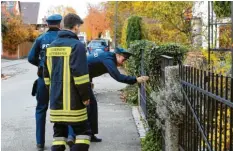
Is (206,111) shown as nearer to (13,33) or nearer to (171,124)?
(171,124)

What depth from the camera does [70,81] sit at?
16.5ft

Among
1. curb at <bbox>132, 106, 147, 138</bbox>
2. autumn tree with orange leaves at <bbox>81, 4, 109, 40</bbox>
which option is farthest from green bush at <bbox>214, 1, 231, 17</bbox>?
autumn tree with orange leaves at <bbox>81, 4, 109, 40</bbox>

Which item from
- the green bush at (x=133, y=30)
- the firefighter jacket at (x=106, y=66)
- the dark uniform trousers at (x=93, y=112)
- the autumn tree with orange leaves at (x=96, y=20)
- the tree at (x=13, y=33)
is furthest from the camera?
the autumn tree with orange leaves at (x=96, y=20)

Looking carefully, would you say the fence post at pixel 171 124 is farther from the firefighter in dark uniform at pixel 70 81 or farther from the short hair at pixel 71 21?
the short hair at pixel 71 21

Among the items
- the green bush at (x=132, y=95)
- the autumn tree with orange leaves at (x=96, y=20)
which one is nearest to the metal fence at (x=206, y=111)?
the green bush at (x=132, y=95)

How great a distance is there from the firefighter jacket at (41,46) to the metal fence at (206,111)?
2196 millimetres

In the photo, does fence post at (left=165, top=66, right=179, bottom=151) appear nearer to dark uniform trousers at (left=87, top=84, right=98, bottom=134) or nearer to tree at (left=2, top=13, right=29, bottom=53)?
dark uniform trousers at (left=87, top=84, right=98, bottom=134)

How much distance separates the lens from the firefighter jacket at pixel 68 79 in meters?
4.98

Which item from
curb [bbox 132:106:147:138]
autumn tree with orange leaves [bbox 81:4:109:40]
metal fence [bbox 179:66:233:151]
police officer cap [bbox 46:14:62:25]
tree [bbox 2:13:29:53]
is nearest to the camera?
metal fence [bbox 179:66:233:151]

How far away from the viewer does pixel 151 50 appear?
281 inches

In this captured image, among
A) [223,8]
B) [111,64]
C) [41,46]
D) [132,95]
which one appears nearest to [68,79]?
[111,64]

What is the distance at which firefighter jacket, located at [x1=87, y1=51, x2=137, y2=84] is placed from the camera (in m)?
6.05

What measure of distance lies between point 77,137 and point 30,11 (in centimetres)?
7640

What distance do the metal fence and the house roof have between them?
73.8m
